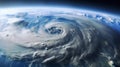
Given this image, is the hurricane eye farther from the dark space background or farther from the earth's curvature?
the dark space background

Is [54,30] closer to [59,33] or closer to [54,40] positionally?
[59,33]

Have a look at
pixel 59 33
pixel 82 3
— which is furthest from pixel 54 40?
pixel 82 3

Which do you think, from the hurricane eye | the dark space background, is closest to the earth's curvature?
the hurricane eye

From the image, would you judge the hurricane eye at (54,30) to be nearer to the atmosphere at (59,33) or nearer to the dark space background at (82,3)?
the atmosphere at (59,33)

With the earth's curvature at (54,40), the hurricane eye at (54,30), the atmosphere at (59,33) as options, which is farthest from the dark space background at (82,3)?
the hurricane eye at (54,30)

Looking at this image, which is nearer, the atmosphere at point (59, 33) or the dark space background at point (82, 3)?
the atmosphere at point (59, 33)

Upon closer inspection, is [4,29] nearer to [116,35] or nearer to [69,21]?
[69,21]

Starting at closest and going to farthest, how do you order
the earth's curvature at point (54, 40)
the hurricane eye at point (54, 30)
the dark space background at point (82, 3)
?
the earth's curvature at point (54, 40), the hurricane eye at point (54, 30), the dark space background at point (82, 3)
